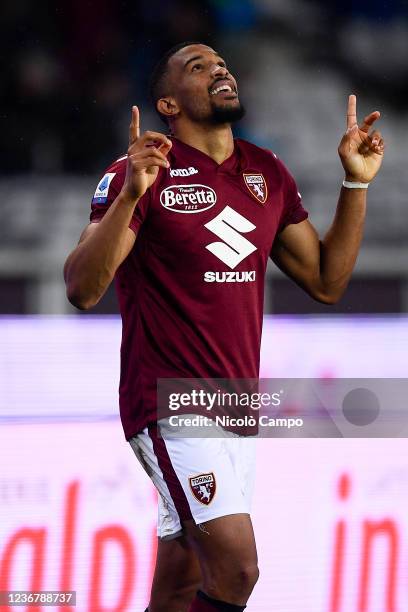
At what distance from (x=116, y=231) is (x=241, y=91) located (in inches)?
218

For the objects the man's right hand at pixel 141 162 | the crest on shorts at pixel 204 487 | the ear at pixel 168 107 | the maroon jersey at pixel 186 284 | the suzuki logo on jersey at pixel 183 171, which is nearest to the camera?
the man's right hand at pixel 141 162

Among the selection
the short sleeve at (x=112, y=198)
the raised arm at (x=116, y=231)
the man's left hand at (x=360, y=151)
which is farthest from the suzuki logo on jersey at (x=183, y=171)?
the man's left hand at (x=360, y=151)

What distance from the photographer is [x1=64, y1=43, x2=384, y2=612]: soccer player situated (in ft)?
7.59

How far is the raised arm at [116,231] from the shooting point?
2.24 m

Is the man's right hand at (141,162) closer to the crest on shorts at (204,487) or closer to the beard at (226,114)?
the beard at (226,114)

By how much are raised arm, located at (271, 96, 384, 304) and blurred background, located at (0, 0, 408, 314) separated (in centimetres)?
390

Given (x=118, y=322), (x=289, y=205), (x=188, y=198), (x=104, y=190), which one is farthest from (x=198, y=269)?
(x=118, y=322)

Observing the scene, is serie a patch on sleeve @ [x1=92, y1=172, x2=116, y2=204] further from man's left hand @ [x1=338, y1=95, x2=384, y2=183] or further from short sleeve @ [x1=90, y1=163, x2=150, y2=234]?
man's left hand @ [x1=338, y1=95, x2=384, y2=183]

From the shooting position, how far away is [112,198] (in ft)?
8.02

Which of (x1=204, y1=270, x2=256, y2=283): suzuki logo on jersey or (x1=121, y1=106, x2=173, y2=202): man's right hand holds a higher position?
(x1=121, y1=106, x2=173, y2=202): man's right hand

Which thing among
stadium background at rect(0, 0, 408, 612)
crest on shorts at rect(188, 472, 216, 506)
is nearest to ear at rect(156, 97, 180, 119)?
stadium background at rect(0, 0, 408, 612)

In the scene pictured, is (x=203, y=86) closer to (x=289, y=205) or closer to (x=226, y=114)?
(x=226, y=114)

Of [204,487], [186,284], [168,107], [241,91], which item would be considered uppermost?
[241,91]

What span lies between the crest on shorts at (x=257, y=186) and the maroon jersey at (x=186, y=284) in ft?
0.16
